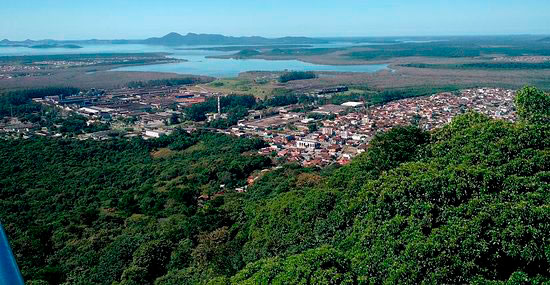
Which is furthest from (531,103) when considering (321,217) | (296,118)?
(296,118)

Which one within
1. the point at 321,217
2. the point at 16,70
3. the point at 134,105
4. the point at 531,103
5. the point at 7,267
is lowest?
the point at 134,105

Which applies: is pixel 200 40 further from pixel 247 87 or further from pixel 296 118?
pixel 296 118

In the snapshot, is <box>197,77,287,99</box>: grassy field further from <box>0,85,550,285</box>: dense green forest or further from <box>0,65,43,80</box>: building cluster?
<box>0,85,550,285</box>: dense green forest

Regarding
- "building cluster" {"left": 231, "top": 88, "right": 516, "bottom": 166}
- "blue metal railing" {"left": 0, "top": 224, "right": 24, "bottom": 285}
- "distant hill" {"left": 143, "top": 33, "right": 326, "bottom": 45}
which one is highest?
"distant hill" {"left": 143, "top": 33, "right": 326, "bottom": 45}

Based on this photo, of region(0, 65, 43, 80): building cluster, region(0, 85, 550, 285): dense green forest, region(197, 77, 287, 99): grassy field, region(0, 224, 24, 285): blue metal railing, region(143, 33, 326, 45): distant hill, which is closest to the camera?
region(0, 224, 24, 285): blue metal railing

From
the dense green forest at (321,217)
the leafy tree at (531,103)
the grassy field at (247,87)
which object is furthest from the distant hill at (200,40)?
the leafy tree at (531,103)

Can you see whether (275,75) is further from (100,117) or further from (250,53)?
(250,53)

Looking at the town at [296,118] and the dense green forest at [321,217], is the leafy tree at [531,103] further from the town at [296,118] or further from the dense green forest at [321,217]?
the town at [296,118]

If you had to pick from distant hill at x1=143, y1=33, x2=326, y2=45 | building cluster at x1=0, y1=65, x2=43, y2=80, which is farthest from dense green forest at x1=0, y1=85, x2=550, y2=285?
distant hill at x1=143, y1=33, x2=326, y2=45
